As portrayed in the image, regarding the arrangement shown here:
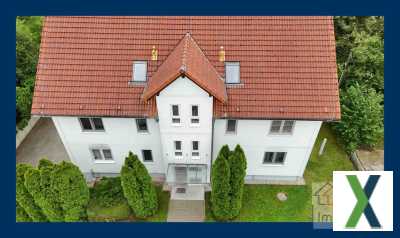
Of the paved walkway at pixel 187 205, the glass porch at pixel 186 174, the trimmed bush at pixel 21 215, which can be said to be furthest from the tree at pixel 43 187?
the glass porch at pixel 186 174

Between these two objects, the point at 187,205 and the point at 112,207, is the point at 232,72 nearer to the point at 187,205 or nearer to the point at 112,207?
the point at 187,205

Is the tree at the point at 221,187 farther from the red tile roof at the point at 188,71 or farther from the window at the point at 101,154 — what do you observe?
the window at the point at 101,154

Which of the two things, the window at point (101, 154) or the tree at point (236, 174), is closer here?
the tree at point (236, 174)

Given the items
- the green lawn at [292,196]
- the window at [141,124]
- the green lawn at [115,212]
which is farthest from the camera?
the green lawn at [292,196]

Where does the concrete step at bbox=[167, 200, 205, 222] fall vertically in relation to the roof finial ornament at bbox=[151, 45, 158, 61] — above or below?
below

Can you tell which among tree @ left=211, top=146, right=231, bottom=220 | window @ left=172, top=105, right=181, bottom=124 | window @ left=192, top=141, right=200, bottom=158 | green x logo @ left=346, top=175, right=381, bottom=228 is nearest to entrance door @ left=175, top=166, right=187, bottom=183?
window @ left=192, top=141, right=200, bottom=158

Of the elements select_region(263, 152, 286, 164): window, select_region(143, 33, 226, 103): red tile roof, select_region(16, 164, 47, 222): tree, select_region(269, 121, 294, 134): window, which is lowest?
select_region(16, 164, 47, 222): tree

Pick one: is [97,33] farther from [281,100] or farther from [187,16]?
[281,100]

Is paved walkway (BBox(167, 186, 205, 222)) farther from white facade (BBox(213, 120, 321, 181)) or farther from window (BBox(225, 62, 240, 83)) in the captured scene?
window (BBox(225, 62, 240, 83))
